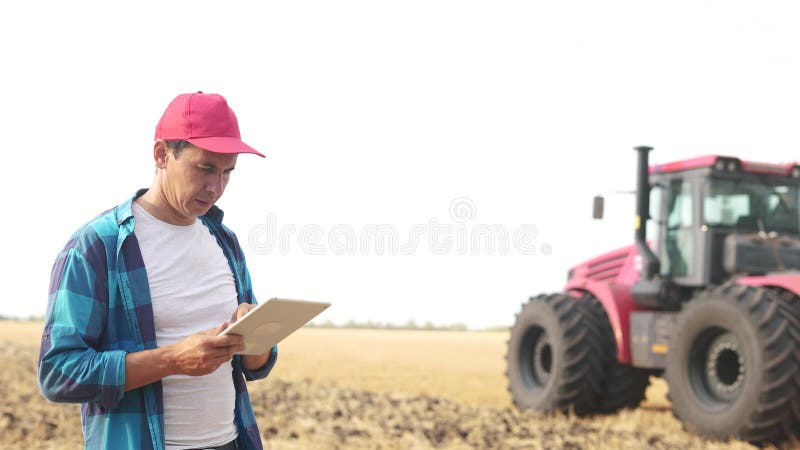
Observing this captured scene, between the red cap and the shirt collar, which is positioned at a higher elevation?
the red cap

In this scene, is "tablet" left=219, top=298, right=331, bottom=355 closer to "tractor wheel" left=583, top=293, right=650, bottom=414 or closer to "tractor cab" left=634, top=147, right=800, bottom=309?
"tractor cab" left=634, top=147, right=800, bottom=309

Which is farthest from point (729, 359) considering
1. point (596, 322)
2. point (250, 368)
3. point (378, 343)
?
point (378, 343)

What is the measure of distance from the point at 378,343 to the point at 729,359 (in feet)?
53.2

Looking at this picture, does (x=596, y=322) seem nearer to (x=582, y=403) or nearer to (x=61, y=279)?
(x=582, y=403)

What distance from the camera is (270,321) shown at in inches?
101

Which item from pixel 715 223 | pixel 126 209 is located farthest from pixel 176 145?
pixel 715 223

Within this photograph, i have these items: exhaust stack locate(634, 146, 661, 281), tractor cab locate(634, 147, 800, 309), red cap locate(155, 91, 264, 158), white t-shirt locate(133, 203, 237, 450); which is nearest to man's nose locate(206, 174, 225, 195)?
red cap locate(155, 91, 264, 158)

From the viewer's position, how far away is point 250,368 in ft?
9.82

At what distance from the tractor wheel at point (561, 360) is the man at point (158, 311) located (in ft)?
25.2

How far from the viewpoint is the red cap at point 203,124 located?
2.63m

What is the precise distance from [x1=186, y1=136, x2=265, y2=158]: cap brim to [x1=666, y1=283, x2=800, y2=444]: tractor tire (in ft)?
20.4

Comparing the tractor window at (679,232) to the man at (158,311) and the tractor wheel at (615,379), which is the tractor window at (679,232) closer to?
the tractor wheel at (615,379)

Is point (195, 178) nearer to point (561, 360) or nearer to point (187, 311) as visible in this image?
point (187, 311)

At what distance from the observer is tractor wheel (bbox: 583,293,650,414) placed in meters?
10.3
